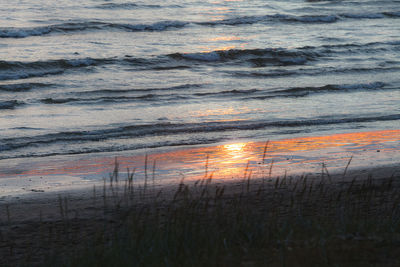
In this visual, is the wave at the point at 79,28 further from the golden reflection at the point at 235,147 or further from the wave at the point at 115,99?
the golden reflection at the point at 235,147

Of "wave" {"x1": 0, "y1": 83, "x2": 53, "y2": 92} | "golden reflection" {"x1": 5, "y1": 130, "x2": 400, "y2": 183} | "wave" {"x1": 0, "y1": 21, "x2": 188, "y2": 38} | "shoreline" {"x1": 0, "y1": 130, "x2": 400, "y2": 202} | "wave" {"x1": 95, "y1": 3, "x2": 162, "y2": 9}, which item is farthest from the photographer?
"wave" {"x1": 95, "y1": 3, "x2": 162, "y2": 9}

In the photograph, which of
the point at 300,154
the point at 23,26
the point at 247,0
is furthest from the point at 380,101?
the point at 247,0

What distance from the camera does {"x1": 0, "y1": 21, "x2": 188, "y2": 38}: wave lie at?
→ 23.5 metres

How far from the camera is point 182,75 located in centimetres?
1820

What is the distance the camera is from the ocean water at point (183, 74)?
36.7ft

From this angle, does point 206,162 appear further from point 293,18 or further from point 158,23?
point 293,18

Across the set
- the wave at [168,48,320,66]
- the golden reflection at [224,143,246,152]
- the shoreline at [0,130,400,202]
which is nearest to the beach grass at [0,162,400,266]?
the shoreline at [0,130,400,202]

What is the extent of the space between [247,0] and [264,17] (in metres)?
6.31

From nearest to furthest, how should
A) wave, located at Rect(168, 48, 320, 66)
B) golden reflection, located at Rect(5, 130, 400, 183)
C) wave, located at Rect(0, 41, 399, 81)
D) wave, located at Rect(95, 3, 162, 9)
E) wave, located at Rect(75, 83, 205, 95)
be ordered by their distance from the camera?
golden reflection, located at Rect(5, 130, 400, 183) → wave, located at Rect(75, 83, 205, 95) → wave, located at Rect(0, 41, 399, 81) → wave, located at Rect(168, 48, 320, 66) → wave, located at Rect(95, 3, 162, 9)

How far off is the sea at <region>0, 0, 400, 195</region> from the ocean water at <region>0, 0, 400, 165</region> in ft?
0.15

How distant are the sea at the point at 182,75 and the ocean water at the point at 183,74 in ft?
0.15

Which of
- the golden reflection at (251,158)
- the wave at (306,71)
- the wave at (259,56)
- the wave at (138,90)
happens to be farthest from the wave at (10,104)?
the wave at (259,56)

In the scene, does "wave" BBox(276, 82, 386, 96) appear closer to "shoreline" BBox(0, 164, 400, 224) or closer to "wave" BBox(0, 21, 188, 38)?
"shoreline" BBox(0, 164, 400, 224)

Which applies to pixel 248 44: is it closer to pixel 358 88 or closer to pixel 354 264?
pixel 358 88
